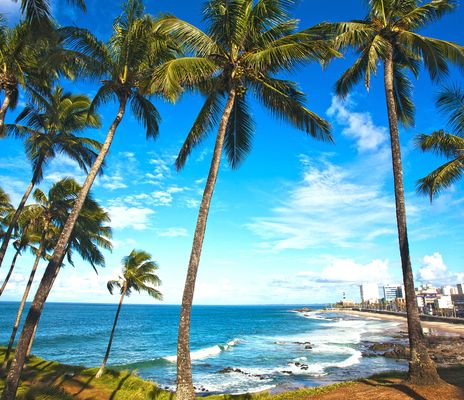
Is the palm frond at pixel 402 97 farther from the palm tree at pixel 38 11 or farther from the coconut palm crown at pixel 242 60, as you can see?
the palm tree at pixel 38 11

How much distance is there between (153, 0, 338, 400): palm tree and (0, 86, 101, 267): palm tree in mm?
5897

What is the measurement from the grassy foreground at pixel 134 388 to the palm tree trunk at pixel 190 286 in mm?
4237

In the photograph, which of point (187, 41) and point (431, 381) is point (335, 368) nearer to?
point (431, 381)

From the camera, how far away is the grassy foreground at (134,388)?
28.3 feet

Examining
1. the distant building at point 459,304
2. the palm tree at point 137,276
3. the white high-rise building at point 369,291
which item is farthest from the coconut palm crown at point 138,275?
the white high-rise building at point 369,291

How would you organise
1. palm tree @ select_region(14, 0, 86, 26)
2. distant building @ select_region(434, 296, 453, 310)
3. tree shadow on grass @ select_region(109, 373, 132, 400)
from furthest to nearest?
distant building @ select_region(434, 296, 453, 310) < tree shadow on grass @ select_region(109, 373, 132, 400) < palm tree @ select_region(14, 0, 86, 26)

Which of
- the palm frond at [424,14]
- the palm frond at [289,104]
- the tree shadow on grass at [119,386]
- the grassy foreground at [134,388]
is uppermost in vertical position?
the palm frond at [424,14]

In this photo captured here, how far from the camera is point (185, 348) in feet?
25.8

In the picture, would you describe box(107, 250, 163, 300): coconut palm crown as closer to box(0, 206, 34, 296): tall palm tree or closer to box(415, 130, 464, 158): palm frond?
box(0, 206, 34, 296): tall palm tree

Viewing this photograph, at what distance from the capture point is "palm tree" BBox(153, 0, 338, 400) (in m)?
9.31

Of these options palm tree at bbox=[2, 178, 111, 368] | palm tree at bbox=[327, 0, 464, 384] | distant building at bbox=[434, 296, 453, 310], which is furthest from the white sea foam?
distant building at bbox=[434, 296, 453, 310]

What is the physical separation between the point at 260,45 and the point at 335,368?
27.1 m

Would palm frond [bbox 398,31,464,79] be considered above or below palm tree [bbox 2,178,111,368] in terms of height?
above

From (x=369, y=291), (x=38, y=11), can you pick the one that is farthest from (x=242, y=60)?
(x=369, y=291)
